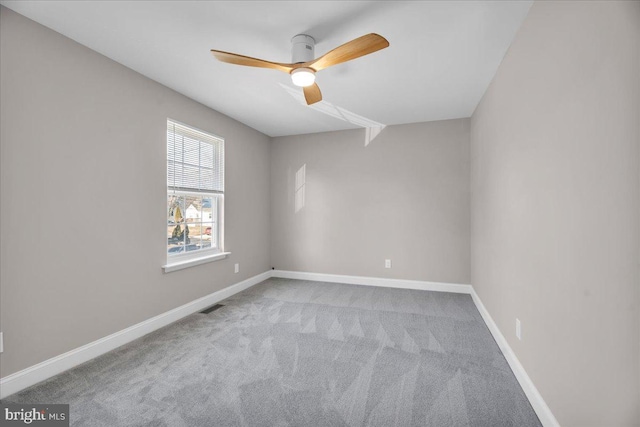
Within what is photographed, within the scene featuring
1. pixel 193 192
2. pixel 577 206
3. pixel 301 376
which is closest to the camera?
pixel 577 206

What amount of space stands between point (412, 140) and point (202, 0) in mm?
3383

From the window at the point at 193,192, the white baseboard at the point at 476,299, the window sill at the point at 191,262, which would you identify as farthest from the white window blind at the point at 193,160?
the white baseboard at the point at 476,299

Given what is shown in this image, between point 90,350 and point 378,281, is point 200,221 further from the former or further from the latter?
point 378,281

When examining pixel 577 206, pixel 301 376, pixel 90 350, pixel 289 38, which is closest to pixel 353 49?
pixel 289 38

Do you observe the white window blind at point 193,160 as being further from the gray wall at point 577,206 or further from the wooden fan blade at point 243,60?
the gray wall at point 577,206

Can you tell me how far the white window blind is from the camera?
10.6 ft

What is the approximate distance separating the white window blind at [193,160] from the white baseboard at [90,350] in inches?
54.9

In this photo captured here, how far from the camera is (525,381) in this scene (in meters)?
1.93

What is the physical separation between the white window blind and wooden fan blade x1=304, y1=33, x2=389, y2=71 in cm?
194

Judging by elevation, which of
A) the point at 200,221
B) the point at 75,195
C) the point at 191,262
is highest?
the point at 75,195

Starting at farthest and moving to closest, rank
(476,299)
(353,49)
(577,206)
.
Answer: (476,299), (353,49), (577,206)

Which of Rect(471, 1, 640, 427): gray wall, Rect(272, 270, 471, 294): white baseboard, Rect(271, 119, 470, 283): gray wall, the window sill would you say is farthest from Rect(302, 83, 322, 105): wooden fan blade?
Rect(272, 270, 471, 294): white baseboard

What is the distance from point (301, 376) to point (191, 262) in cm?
195

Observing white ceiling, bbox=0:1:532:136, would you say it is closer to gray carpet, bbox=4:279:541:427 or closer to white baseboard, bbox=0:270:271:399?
white baseboard, bbox=0:270:271:399
